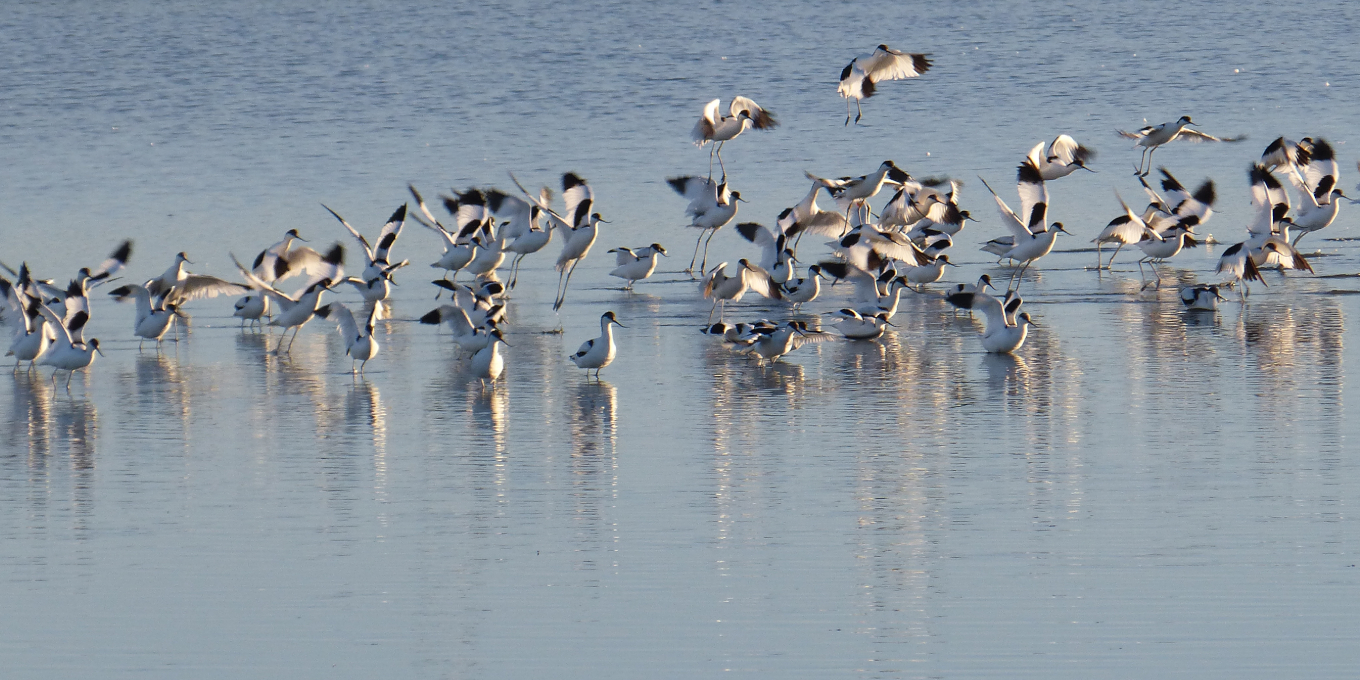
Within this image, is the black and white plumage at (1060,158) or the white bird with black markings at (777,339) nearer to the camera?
the white bird with black markings at (777,339)

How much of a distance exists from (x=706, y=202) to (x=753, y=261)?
943mm

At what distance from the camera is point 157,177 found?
26547 mm

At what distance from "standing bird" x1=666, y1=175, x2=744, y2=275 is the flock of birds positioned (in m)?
0.02

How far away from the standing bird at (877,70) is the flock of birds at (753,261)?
20mm

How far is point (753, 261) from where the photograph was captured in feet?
63.6

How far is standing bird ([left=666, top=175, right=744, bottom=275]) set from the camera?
18555mm

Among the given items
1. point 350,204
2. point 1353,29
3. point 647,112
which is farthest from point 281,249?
point 1353,29

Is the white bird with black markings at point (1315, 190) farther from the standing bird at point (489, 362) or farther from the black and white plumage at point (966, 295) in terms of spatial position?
the standing bird at point (489, 362)

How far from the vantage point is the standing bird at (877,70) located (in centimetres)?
1972

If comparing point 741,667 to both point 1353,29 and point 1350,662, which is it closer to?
point 1350,662

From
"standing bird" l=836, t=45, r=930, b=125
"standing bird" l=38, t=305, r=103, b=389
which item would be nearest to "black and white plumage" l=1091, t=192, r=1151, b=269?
"standing bird" l=836, t=45, r=930, b=125

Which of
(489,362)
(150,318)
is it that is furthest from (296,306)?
(489,362)

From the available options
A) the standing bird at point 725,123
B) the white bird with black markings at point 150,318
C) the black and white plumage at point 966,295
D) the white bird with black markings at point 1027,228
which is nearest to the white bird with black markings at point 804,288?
the black and white plumage at point 966,295

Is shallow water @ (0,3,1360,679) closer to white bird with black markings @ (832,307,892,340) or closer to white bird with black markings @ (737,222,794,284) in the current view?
white bird with black markings @ (832,307,892,340)
